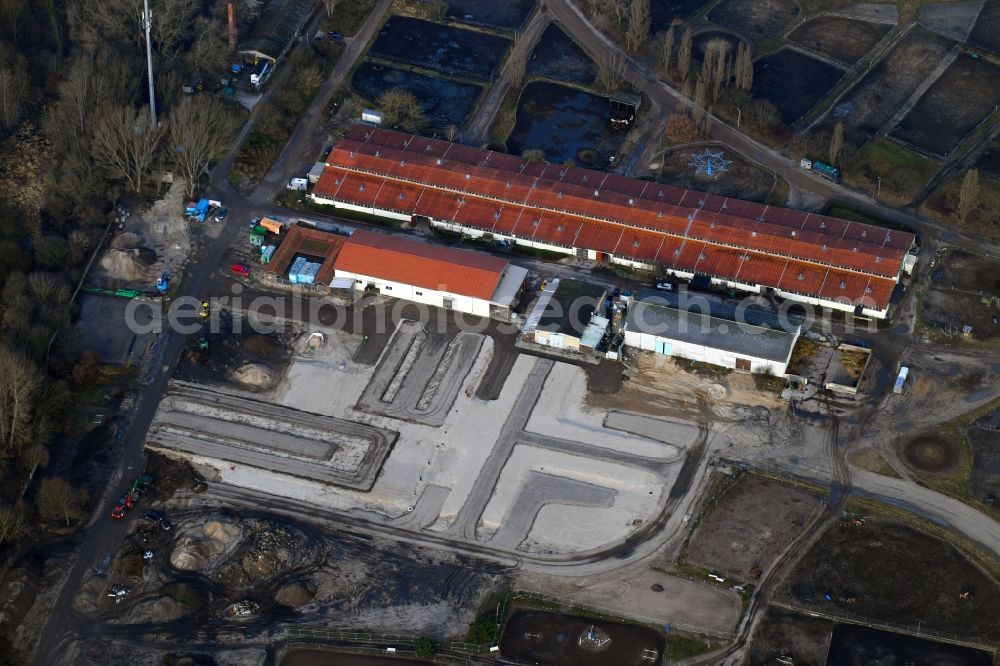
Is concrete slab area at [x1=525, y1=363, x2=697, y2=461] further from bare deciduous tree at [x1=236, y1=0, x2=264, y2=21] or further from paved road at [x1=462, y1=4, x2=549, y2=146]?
bare deciduous tree at [x1=236, y1=0, x2=264, y2=21]

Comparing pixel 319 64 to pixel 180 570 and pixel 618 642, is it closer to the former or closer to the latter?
pixel 180 570

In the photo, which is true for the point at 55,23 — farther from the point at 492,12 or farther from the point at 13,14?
the point at 492,12

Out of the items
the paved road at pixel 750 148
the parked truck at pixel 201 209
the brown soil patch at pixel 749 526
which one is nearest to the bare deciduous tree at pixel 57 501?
the parked truck at pixel 201 209

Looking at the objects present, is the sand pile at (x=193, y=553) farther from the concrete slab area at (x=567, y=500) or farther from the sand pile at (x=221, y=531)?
the concrete slab area at (x=567, y=500)

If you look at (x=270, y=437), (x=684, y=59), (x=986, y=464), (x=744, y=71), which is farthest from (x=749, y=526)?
(x=684, y=59)

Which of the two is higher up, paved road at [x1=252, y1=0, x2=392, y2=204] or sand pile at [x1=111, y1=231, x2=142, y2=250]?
paved road at [x1=252, y1=0, x2=392, y2=204]

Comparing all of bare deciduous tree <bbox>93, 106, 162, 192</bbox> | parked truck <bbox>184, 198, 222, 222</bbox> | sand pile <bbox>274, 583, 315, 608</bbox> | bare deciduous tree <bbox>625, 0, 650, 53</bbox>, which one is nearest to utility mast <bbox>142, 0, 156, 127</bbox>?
bare deciduous tree <bbox>93, 106, 162, 192</bbox>
